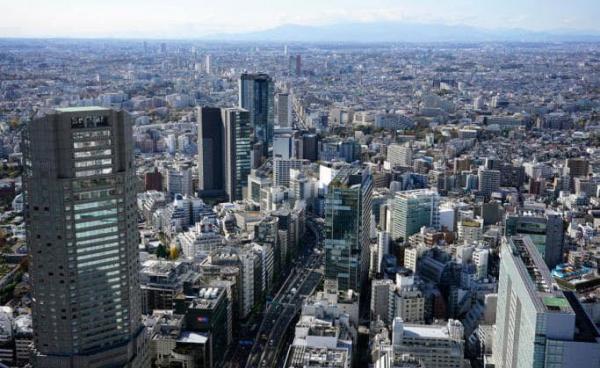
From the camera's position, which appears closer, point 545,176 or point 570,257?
point 570,257

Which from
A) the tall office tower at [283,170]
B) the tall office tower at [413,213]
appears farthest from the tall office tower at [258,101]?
the tall office tower at [413,213]

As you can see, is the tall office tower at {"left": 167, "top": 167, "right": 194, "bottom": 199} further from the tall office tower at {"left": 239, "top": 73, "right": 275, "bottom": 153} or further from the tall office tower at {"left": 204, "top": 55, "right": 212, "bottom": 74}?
the tall office tower at {"left": 204, "top": 55, "right": 212, "bottom": 74}

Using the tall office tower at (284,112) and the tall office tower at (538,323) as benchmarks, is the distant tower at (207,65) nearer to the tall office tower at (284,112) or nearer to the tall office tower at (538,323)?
the tall office tower at (284,112)

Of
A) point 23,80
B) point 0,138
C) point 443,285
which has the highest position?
point 23,80

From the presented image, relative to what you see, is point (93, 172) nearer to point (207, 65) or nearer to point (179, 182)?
point (179, 182)

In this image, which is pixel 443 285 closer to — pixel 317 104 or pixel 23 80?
pixel 23 80

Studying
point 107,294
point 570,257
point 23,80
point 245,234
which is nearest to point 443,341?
point 107,294

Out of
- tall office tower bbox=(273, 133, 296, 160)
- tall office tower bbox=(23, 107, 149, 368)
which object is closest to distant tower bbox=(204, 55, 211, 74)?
tall office tower bbox=(273, 133, 296, 160)
